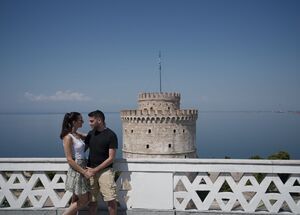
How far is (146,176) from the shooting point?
485 cm

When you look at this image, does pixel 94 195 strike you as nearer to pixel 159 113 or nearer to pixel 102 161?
pixel 102 161

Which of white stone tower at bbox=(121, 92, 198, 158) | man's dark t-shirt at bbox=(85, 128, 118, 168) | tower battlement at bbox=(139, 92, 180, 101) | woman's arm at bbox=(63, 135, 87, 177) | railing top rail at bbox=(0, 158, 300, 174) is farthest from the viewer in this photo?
tower battlement at bbox=(139, 92, 180, 101)

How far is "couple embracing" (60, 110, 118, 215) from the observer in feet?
14.4

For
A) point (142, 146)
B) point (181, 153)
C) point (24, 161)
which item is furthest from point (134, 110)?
point (24, 161)

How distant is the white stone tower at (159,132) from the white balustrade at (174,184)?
2180 cm

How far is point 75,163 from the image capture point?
4.37m

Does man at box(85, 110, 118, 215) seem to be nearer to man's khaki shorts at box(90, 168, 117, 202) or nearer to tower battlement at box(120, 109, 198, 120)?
man's khaki shorts at box(90, 168, 117, 202)

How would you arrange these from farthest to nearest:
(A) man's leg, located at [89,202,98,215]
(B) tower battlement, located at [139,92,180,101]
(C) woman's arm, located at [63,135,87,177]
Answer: (B) tower battlement, located at [139,92,180,101]
(A) man's leg, located at [89,202,98,215]
(C) woman's arm, located at [63,135,87,177]

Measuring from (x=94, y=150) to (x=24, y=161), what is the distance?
134 centimetres

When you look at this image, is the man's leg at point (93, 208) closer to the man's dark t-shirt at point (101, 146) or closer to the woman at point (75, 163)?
the woman at point (75, 163)

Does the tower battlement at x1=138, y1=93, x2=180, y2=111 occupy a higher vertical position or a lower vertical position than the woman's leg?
higher

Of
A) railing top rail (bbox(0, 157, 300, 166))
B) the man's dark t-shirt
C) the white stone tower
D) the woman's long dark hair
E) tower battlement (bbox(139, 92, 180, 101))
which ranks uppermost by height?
tower battlement (bbox(139, 92, 180, 101))

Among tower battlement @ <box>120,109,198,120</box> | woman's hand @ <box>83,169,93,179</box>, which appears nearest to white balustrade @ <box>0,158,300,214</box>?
woman's hand @ <box>83,169,93,179</box>

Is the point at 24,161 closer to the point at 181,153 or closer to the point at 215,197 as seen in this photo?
the point at 215,197
